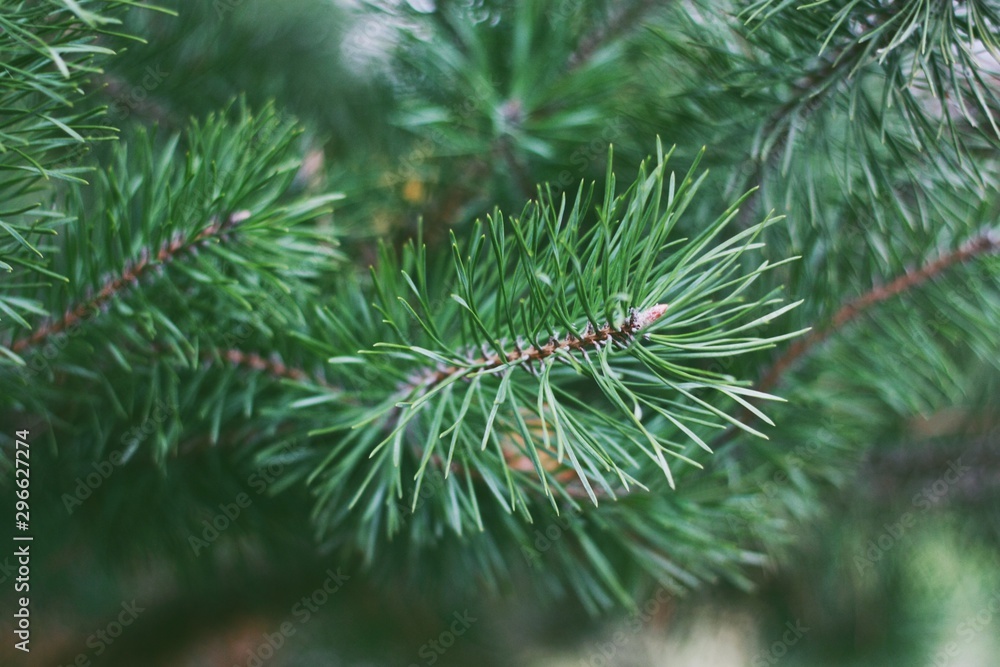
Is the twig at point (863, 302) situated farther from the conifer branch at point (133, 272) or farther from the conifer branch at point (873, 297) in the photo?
the conifer branch at point (133, 272)

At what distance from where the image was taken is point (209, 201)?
0.83 feet

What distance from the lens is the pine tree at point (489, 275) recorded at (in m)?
0.23

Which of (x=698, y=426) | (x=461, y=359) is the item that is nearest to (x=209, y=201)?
(x=461, y=359)

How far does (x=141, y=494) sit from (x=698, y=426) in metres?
0.27

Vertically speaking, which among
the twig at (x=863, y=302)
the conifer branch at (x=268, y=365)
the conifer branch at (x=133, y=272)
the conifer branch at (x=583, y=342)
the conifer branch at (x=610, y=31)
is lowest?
the twig at (x=863, y=302)

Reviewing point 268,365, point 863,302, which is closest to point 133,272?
point 268,365

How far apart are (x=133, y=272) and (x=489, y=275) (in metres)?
0.14

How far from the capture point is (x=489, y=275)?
12.5 inches

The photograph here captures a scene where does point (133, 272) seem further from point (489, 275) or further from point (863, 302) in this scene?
point (863, 302)

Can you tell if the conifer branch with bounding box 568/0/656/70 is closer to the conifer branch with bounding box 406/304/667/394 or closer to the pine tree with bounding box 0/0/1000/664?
the pine tree with bounding box 0/0/1000/664

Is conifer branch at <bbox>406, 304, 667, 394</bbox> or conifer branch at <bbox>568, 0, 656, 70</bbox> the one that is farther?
conifer branch at <bbox>568, 0, 656, 70</bbox>

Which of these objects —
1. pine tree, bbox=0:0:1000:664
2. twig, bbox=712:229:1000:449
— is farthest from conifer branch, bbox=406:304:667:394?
twig, bbox=712:229:1000:449

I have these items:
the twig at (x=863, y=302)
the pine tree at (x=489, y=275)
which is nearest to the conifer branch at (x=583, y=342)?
the pine tree at (x=489, y=275)

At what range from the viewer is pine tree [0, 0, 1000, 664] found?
227 millimetres
